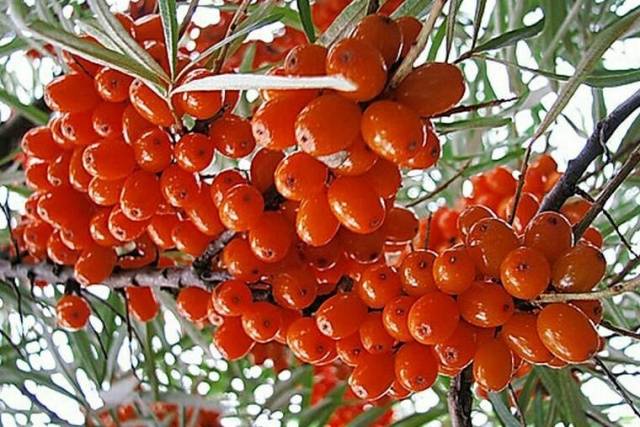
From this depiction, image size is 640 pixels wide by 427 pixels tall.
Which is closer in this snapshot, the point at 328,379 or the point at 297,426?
the point at 297,426

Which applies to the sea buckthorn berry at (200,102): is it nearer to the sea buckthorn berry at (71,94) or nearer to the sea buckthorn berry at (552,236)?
the sea buckthorn berry at (71,94)

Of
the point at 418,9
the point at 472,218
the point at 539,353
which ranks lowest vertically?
the point at 539,353

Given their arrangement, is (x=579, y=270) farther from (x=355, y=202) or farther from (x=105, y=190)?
(x=105, y=190)

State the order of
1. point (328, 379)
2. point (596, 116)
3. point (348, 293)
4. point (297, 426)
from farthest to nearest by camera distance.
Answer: point (328, 379) → point (297, 426) → point (596, 116) → point (348, 293)

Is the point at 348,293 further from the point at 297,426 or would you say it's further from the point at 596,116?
the point at 297,426

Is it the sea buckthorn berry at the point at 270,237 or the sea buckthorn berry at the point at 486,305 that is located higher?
the sea buckthorn berry at the point at 270,237

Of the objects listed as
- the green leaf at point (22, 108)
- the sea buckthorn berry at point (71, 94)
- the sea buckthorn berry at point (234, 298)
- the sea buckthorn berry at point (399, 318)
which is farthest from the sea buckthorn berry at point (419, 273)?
the green leaf at point (22, 108)

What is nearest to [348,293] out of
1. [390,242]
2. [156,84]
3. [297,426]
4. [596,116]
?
[390,242]
